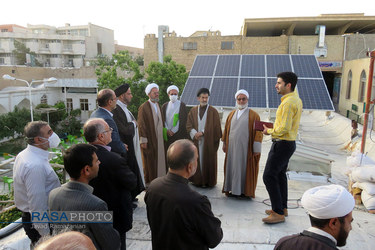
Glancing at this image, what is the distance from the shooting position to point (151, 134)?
17.2 ft

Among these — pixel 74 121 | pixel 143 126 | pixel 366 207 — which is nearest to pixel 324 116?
pixel 366 207

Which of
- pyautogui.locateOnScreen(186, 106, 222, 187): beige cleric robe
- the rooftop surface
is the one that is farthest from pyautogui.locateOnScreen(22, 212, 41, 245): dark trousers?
pyautogui.locateOnScreen(186, 106, 222, 187): beige cleric robe

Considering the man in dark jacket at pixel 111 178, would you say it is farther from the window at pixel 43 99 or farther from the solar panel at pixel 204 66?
the window at pixel 43 99

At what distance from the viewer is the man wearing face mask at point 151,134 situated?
17.0ft

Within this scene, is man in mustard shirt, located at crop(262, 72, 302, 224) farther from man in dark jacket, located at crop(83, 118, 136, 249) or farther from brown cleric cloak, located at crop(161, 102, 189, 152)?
brown cleric cloak, located at crop(161, 102, 189, 152)

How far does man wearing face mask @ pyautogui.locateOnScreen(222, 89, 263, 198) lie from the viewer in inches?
185

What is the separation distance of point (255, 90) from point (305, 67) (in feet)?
6.90

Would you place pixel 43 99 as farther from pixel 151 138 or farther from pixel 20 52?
pixel 151 138

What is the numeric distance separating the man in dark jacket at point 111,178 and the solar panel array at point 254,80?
3.94 m

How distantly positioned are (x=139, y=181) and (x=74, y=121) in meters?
25.8

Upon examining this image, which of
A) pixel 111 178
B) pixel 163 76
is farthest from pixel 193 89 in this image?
pixel 163 76

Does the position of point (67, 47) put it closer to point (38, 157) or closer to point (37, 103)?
point (37, 103)

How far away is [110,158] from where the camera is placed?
8.64 ft

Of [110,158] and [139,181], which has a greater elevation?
[110,158]
